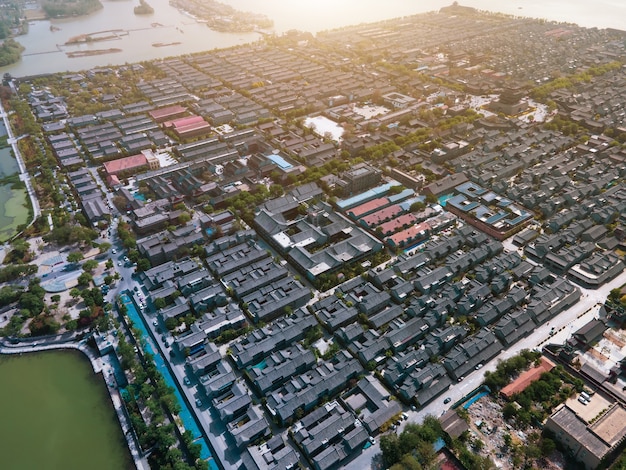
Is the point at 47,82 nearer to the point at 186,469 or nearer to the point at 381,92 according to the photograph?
the point at 381,92

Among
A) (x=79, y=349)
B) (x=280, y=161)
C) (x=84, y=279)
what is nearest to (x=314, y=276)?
(x=79, y=349)

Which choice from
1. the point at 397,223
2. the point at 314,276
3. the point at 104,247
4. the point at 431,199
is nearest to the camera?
the point at 314,276

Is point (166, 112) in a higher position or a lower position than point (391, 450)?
lower

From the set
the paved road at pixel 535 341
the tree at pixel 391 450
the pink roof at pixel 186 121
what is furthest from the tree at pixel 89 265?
the pink roof at pixel 186 121

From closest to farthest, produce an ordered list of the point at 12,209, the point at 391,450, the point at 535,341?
the point at 391,450, the point at 535,341, the point at 12,209

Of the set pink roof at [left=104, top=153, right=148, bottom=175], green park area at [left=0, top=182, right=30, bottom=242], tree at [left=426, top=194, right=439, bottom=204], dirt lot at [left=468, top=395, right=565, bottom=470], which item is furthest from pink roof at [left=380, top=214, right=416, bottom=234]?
green park area at [left=0, top=182, right=30, bottom=242]

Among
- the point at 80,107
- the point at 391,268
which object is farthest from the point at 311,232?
the point at 80,107

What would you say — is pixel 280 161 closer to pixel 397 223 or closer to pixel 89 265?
pixel 397 223
